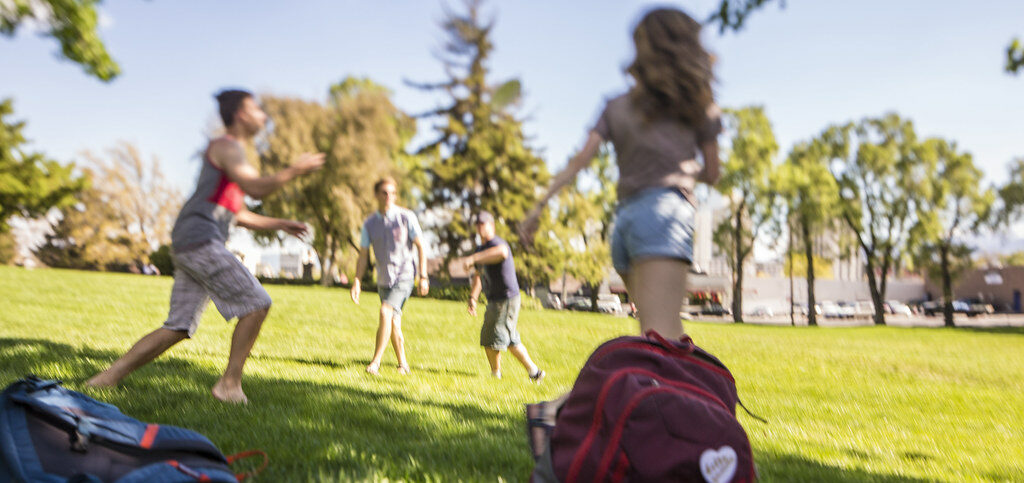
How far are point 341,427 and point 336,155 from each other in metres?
37.0

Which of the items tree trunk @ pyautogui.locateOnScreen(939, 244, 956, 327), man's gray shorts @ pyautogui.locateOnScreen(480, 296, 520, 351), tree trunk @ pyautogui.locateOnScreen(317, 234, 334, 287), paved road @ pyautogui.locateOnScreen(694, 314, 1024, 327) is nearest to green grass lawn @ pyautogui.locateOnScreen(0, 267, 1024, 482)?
man's gray shorts @ pyautogui.locateOnScreen(480, 296, 520, 351)

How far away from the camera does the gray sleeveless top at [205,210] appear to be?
13.1 feet

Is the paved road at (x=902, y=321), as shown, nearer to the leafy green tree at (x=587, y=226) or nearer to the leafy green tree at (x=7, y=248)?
the leafy green tree at (x=587, y=226)

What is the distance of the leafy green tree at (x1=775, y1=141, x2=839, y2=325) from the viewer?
143ft

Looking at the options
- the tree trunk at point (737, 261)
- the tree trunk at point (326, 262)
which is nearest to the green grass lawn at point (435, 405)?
the tree trunk at point (326, 262)

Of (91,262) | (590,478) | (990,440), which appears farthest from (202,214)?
(91,262)

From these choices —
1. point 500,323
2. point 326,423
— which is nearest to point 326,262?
point 500,323

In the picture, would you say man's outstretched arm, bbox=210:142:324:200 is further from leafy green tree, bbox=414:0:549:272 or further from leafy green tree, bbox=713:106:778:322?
leafy green tree, bbox=713:106:778:322

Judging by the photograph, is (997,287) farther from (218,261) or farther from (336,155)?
(218,261)

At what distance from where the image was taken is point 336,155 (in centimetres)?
3881

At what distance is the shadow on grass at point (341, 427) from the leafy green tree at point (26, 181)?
148ft

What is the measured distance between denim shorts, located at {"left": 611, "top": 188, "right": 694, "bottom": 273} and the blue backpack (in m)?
2.03

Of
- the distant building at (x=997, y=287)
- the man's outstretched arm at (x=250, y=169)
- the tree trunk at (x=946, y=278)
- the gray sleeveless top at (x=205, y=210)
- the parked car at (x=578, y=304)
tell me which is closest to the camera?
the man's outstretched arm at (x=250, y=169)

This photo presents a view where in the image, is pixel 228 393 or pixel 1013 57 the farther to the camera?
pixel 1013 57
